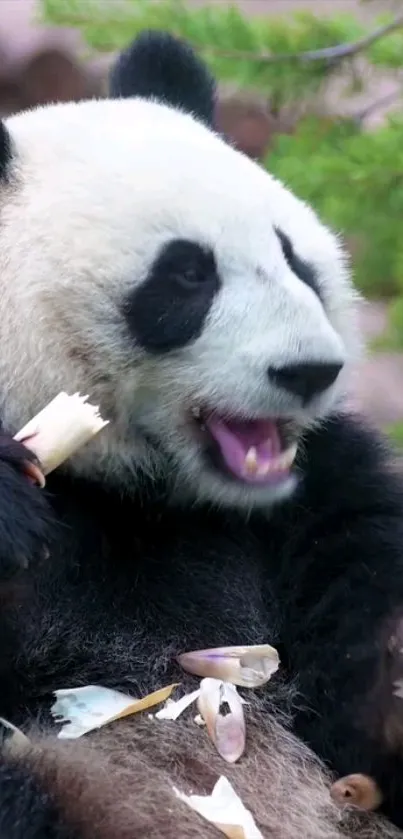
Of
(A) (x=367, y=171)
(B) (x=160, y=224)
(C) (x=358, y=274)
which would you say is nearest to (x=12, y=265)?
(B) (x=160, y=224)

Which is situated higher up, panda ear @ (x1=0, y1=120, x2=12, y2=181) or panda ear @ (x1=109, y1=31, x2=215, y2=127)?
panda ear @ (x1=109, y1=31, x2=215, y2=127)

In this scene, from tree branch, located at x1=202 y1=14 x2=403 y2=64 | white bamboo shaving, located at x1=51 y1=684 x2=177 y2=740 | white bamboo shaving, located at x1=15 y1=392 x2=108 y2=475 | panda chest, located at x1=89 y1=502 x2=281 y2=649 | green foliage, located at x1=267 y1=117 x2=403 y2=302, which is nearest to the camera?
white bamboo shaving, located at x1=15 y1=392 x2=108 y2=475

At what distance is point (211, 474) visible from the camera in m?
1.74

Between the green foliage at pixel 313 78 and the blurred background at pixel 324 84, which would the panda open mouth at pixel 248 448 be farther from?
the green foliage at pixel 313 78

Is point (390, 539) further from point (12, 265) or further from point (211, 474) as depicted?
point (12, 265)

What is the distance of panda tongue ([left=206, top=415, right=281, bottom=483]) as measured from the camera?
1.72 m

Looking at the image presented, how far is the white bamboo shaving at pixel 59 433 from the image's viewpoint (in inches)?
61.6

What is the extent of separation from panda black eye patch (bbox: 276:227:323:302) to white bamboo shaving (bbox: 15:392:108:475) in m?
0.42

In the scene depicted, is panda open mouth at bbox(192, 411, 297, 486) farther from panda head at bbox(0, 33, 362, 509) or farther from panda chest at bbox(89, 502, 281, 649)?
panda chest at bbox(89, 502, 281, 649)

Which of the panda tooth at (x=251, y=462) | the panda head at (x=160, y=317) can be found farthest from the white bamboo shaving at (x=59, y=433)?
the panda tooth at (x=251, y=462)

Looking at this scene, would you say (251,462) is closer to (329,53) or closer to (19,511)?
(19,511)

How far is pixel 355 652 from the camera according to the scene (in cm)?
177

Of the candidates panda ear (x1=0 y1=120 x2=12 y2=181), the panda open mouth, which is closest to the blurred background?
the panda open mouth

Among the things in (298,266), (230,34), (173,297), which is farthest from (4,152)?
(230,34)
